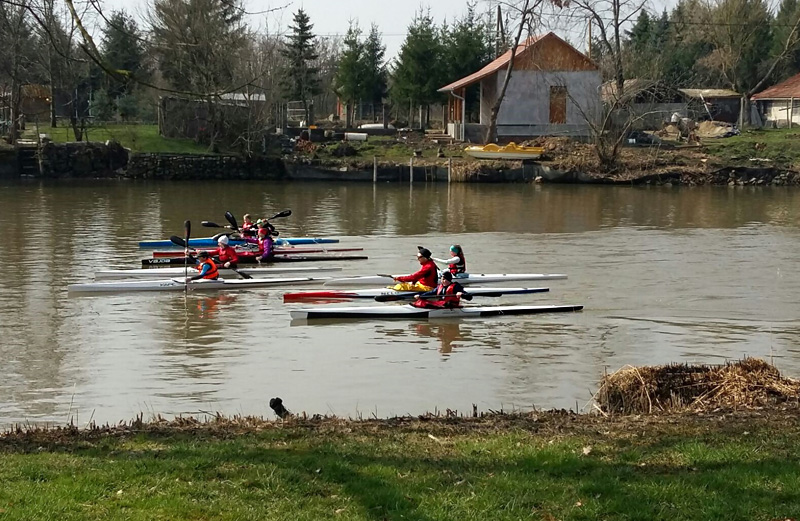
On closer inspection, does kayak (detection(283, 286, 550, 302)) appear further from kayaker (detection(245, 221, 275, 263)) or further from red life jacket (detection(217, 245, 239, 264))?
kayaker (detection(245, 221, 275, 263))

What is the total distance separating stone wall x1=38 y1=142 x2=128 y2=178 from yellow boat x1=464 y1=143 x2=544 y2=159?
1755 cm

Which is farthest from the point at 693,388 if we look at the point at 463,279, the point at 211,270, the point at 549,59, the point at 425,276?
the point at 549,59

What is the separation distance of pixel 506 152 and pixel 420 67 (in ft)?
39.5

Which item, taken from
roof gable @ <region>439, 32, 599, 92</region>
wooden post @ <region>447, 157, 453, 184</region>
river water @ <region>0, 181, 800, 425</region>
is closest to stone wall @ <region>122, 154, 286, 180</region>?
wooden post @ <region>447, 157, 453, 184</region>

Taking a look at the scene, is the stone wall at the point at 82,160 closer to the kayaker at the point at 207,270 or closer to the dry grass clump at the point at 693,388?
the kayaker at the point at 207,270

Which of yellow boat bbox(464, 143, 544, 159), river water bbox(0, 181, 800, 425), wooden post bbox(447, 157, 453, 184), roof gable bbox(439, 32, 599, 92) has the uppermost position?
roof gable bbox(439, 32, 599, 92)

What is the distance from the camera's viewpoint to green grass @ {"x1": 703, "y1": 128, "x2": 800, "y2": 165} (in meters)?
48.4

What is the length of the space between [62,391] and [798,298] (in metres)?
14.3

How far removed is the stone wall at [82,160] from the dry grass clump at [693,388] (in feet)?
136

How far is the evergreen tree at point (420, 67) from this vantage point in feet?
188

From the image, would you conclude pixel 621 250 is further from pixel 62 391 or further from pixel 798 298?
pixel 62 391

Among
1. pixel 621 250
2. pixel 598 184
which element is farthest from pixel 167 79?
pixel 621 250

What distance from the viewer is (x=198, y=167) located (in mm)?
47750

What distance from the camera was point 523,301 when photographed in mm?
18766
